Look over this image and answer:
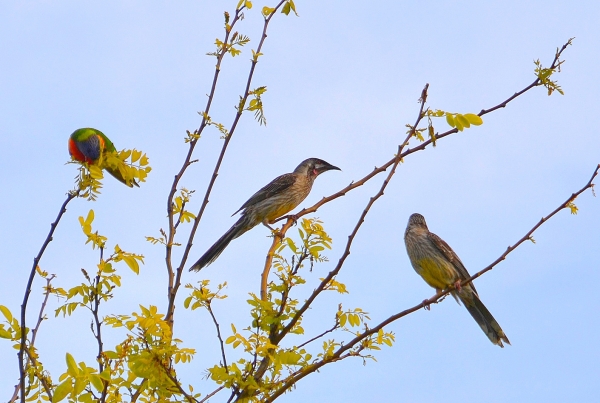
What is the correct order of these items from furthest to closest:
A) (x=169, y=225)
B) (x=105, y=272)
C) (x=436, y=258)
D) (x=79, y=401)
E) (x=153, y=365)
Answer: (x=436, y=258) < (x=169, y=225) < (x=105, y=272) < (x=153, y=365) < (x=79, y=401)

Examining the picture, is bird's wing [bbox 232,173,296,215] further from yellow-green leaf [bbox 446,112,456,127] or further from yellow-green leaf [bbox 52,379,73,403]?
yellow-green leaf [bbox 52,379,73,403]

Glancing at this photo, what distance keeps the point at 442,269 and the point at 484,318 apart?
2.75ft

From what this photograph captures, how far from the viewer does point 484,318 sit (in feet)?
22.2

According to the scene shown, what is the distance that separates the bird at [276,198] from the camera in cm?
802

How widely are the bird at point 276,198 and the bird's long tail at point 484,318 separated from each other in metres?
2.40

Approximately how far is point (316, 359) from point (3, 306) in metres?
1.60

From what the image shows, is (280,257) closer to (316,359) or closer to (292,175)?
(316,359)

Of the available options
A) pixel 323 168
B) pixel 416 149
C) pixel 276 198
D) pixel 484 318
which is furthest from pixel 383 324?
pixel 323 168

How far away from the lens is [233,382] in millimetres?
3457

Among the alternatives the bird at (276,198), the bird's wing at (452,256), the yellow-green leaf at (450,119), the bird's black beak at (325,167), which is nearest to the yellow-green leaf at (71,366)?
the yellow-green leaf at (450,119)

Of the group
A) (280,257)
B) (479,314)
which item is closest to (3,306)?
(280,257)

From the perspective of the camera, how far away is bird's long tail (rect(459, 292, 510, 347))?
21.3 feet

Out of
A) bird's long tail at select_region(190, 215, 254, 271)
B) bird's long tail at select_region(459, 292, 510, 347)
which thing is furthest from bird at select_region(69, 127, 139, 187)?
bird's long tail at select_region(459, 292, 510, 347)

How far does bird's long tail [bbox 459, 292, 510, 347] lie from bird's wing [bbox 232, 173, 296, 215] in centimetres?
264
